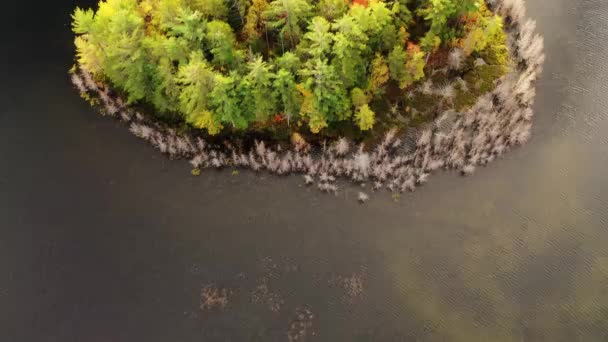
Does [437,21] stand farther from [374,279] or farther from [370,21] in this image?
[374,279]

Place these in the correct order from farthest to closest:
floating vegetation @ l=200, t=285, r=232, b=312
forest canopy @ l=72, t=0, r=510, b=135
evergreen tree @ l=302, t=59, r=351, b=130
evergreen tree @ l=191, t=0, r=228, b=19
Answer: evergreen tree @ l=191, t=0, r=228, b=19, forest canopy @ l=72, t=0, r=510, b=135, evergreen tree @ l=302, t=59, r=351, b=130, floating vegetation @ l=200, t=285, r=232, b=312

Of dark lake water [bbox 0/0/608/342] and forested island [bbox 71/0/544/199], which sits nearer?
dark lake water [bbox 0/0/608/342]

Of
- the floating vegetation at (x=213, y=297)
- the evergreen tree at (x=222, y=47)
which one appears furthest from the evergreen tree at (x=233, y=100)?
the floating vegetation at (x=213, y=297)

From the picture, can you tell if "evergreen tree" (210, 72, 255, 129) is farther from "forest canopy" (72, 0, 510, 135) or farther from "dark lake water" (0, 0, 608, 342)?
"dark lake water" (0, 0, 608, 342)

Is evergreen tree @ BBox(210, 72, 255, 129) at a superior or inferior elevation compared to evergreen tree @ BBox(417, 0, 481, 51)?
inferior

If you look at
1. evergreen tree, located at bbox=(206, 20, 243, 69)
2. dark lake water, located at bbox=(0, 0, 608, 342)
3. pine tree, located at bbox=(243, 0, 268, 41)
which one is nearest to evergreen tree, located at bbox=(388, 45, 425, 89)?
dark lake water, located at bbox=(0, 0, 608, 342)

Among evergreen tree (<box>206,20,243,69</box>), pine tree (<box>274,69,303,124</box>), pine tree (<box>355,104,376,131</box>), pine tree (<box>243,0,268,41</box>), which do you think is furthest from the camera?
pine tree (<box>243,0,268,41</box>)

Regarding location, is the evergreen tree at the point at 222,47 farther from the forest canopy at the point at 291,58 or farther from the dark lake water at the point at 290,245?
the dark lake water at the point at 290,245

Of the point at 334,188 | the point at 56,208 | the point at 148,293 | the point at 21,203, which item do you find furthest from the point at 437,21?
the point at 21,203
